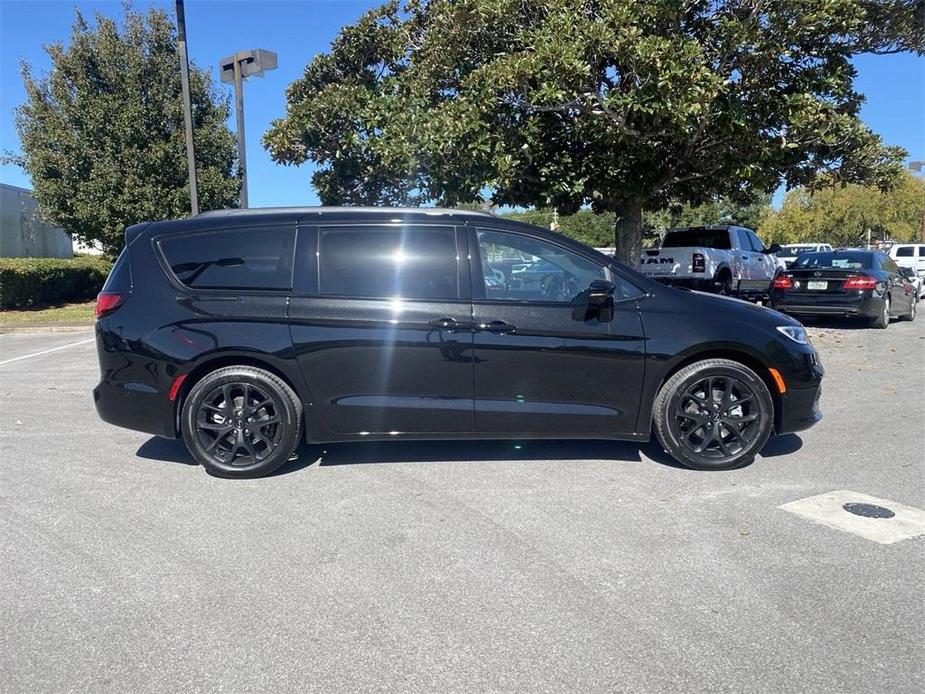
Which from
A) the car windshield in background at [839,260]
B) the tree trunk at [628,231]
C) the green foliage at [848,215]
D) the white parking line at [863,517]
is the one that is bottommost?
the white parking line at [863,517]

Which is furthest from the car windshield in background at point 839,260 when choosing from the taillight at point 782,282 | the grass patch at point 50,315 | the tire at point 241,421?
the grass patch at point 50,315

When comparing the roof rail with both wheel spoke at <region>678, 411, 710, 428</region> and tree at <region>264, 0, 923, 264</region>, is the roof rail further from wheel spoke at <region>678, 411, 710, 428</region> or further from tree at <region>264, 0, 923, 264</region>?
tree at <region>264, 0, 923, 264</region>

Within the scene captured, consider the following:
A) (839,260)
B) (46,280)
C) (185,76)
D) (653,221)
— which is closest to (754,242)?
(839,260)

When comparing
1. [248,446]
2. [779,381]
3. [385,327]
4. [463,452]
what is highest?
[385,327]

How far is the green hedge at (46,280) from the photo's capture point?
18152 millimetres

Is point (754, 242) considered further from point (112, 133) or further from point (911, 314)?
point (112, 133)

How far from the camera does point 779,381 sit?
5102 mm

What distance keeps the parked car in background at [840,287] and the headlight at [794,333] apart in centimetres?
849

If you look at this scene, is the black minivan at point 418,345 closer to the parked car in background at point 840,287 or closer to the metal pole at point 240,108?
the metal pole at point 240,108

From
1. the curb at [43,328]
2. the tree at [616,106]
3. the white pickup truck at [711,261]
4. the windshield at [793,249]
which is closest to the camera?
the tree at [616,106]

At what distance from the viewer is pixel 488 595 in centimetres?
332

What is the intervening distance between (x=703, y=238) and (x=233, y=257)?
12.8m

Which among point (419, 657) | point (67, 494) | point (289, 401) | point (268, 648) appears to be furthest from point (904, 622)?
point (67, 494)

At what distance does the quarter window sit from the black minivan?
12mm
